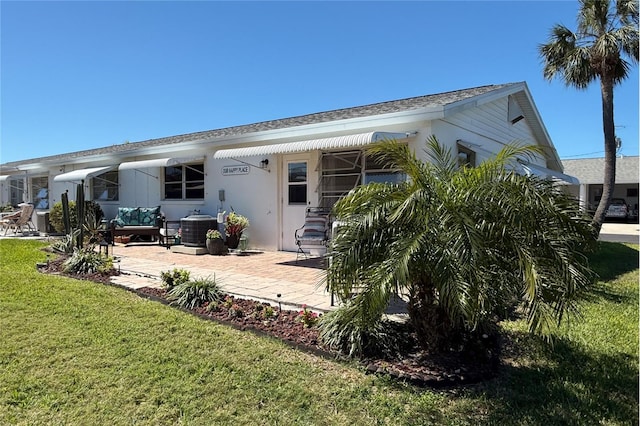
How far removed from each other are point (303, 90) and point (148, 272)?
15914 mm

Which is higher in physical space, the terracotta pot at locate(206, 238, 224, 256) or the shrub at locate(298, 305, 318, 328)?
the terracotta pot at locate(206, 238, 224, 256)

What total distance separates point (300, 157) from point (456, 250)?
335 inches

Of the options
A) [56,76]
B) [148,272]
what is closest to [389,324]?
[148,272]

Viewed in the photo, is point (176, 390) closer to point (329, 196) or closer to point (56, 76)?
point (329, 196)

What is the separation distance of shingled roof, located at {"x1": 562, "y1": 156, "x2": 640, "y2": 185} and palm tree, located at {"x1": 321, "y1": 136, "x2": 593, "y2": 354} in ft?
120

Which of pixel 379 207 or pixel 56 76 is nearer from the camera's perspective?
pixel 379 207

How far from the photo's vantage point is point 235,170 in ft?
41.4

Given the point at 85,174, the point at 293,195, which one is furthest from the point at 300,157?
the point at 85,174

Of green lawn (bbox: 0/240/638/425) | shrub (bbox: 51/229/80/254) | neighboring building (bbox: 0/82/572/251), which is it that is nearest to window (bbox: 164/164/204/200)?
neighboring building (bbox: 0/82/572/251)

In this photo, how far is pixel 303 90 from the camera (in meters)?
21.7

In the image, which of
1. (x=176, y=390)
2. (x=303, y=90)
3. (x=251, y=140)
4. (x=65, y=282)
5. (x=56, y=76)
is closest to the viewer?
(x=176, y=390)

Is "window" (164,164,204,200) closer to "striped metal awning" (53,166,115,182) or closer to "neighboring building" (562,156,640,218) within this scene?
"striped metal awning" (53,166,115,182)

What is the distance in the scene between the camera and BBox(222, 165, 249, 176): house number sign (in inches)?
488

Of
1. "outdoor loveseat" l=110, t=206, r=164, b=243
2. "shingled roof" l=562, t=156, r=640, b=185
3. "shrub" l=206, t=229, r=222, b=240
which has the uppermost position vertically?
"shingled roof" l=562, t=156, r=640, b=185
